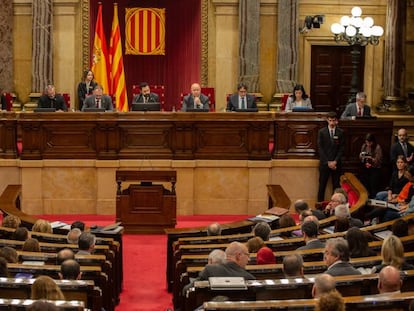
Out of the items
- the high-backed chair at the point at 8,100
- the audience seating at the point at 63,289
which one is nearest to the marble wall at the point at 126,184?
the high-backed chair at the point at 8,100

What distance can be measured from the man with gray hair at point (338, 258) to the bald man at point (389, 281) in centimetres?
85

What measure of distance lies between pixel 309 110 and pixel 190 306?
24.5 feet

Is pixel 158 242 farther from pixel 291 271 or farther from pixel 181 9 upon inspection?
pixel 181 9

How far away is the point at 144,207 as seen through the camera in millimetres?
12133

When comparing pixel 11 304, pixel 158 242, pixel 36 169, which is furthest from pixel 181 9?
pixel 11 304

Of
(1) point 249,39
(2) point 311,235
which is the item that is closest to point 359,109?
(1) point 249,39

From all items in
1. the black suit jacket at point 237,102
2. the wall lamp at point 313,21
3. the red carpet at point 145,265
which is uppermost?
the wall lamp at point 313,21

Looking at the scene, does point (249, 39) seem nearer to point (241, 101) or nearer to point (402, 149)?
point (241, 101)

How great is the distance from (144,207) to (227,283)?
18.8ft

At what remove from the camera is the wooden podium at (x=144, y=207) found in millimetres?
12109

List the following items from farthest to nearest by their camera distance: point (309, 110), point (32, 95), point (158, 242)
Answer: point (32, 95), point (309, 110), point (158, 242)

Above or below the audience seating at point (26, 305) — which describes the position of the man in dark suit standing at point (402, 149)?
above

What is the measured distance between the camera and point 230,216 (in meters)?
13.4

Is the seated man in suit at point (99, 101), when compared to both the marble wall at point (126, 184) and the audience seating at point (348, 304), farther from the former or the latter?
the audience seating at point (348, 304)
